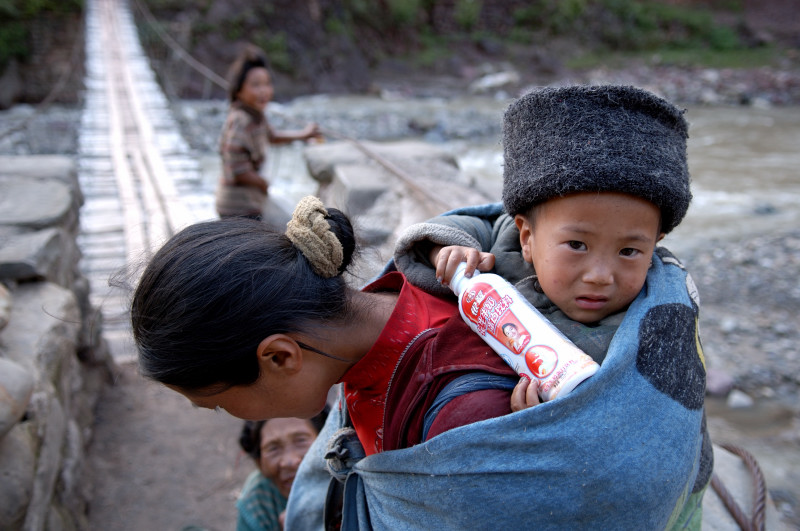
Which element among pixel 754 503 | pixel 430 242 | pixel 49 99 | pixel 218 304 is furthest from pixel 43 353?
pixel 49 99

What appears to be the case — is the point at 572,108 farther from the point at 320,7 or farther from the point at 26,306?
the point at 320,7

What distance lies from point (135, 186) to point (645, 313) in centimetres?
490

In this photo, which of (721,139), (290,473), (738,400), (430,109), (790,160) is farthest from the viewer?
(430,109)

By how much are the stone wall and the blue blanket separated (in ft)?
3.04

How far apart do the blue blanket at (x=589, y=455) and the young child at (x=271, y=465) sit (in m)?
1.13

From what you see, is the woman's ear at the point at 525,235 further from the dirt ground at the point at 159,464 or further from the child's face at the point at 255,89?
the child's face at the point at 255,89

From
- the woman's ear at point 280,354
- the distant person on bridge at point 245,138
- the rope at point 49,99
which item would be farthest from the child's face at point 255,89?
the woman's ear at point 280,354

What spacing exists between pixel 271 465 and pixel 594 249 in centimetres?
143

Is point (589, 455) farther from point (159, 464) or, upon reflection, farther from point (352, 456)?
point (159, 464)

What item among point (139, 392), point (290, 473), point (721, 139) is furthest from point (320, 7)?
point (290, 473)

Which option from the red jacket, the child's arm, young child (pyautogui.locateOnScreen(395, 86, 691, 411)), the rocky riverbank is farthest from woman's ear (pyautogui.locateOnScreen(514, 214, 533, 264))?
the child's arm

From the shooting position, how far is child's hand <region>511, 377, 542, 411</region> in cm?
85

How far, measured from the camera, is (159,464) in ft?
9.20

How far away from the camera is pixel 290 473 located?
196cm
